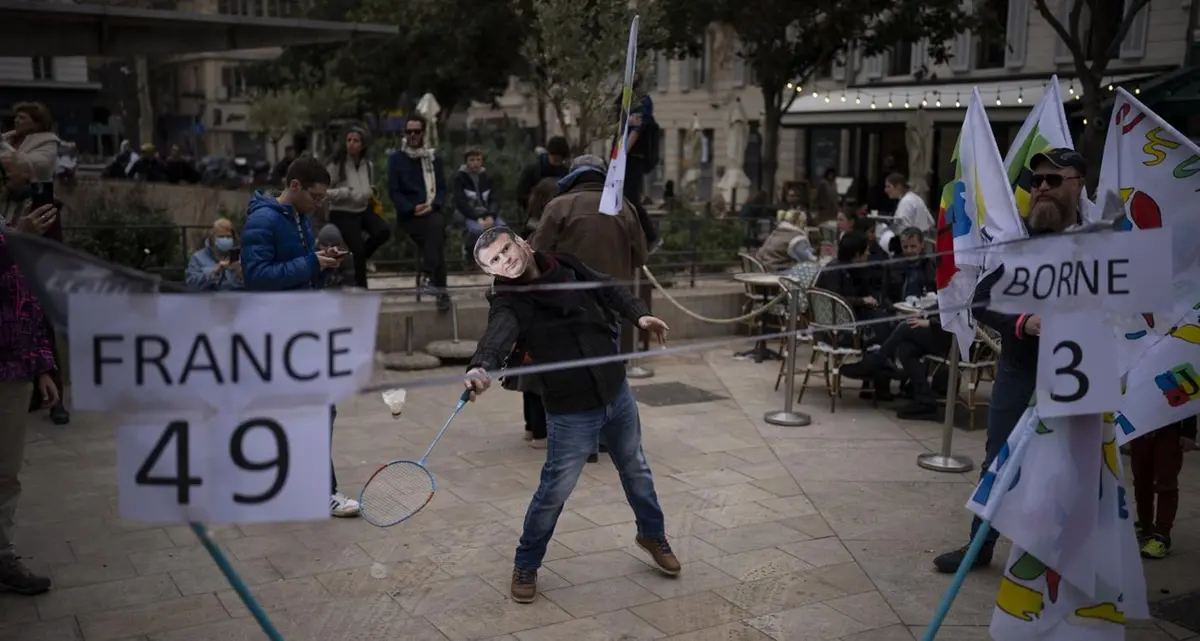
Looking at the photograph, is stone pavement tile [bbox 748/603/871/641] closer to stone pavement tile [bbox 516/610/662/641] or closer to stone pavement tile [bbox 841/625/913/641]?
stone pavement tile [bbox 841/625/913/641]

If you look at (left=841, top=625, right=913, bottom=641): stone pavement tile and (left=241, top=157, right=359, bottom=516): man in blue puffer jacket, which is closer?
(left=841, top=625, right=913, bottom=641): stone pavement tile

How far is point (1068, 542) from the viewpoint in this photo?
13.3ft

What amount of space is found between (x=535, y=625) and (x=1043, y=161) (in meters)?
2.89

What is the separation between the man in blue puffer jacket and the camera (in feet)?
17.9

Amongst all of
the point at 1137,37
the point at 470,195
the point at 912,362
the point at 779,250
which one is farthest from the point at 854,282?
the point at 1137,37

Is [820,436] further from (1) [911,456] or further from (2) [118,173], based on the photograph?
(2) [118,173]

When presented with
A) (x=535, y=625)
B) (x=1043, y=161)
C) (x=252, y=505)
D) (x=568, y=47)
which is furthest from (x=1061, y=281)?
(x=568, y=47)

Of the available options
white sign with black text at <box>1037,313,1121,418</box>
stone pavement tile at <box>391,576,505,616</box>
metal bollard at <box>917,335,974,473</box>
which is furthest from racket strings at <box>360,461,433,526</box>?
metal bollard at <box>917,335,974,473</box>

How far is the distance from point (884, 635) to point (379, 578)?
226 cm

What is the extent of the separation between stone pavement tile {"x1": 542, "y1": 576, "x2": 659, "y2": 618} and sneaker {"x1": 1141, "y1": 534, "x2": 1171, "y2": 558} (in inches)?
98.8

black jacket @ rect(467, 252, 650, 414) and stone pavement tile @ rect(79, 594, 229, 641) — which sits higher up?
black jacket @ rect(467, 252, 650, 414)

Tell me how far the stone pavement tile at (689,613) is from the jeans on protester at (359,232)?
5518 mm

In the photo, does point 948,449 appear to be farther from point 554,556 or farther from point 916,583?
point 554,556

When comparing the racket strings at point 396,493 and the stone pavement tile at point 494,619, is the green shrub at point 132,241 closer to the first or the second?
the racket strings at point 396,493
